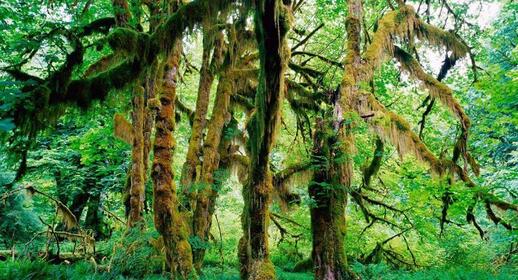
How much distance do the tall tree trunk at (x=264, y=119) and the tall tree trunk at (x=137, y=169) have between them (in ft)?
8.60

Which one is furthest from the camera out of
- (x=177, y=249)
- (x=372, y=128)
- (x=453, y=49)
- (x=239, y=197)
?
(x=239, y=197)

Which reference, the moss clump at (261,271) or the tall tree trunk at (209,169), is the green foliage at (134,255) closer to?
the tall tree trunk at (209,169)

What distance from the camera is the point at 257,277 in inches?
199

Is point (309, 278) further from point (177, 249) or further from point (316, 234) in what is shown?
point (177, 249)

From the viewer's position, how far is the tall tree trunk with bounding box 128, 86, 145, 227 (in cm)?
753

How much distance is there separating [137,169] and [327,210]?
3717mm

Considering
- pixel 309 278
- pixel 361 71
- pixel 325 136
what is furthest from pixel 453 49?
pixel 309 278

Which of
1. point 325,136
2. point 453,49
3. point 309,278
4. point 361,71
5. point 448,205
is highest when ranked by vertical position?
point 453,49

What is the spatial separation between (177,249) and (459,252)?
28.2 ft

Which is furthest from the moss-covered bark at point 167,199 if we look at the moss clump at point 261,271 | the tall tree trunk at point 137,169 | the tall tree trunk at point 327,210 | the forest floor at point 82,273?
the tall tree trunk at point 327,210

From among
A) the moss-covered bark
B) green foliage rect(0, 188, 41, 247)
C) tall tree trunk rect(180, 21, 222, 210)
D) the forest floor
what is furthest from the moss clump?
green foliage rect(0, 188, 41, 247)

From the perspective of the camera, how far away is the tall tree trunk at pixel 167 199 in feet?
19.3

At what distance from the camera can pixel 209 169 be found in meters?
8.38

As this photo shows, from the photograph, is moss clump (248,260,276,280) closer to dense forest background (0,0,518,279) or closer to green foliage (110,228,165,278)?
dense forest background (0,0,518,279)
